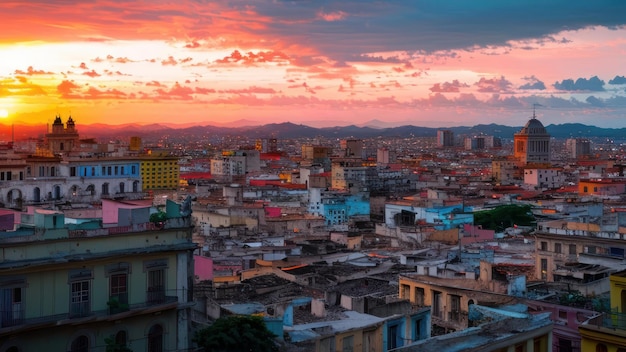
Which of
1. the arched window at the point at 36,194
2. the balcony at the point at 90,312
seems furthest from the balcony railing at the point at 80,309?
the arched window at the point at 36,194

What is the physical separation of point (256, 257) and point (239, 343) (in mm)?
22926

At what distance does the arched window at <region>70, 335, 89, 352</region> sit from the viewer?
59.0 ft

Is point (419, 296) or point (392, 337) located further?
point (419, 296)

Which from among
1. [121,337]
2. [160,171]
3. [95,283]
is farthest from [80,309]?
[160,171]

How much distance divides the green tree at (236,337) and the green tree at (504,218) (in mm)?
49950

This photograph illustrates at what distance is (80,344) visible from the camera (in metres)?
18.1

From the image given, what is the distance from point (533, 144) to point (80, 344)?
533 feet

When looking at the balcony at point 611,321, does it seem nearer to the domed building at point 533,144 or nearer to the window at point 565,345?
the window at point 565,345

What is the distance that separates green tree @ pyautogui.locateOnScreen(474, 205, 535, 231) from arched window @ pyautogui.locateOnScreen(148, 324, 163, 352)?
4950 cm

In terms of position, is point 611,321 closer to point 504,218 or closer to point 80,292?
point 80,292

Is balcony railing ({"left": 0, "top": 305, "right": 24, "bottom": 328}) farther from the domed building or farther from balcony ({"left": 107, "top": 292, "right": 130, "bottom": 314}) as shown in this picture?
the domed building

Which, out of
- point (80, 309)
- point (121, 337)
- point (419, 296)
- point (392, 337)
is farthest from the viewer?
point (419, 296)

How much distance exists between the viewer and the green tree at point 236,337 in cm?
1775

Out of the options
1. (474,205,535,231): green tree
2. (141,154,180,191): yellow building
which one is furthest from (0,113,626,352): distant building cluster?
(141,154,180,191): yellow building
